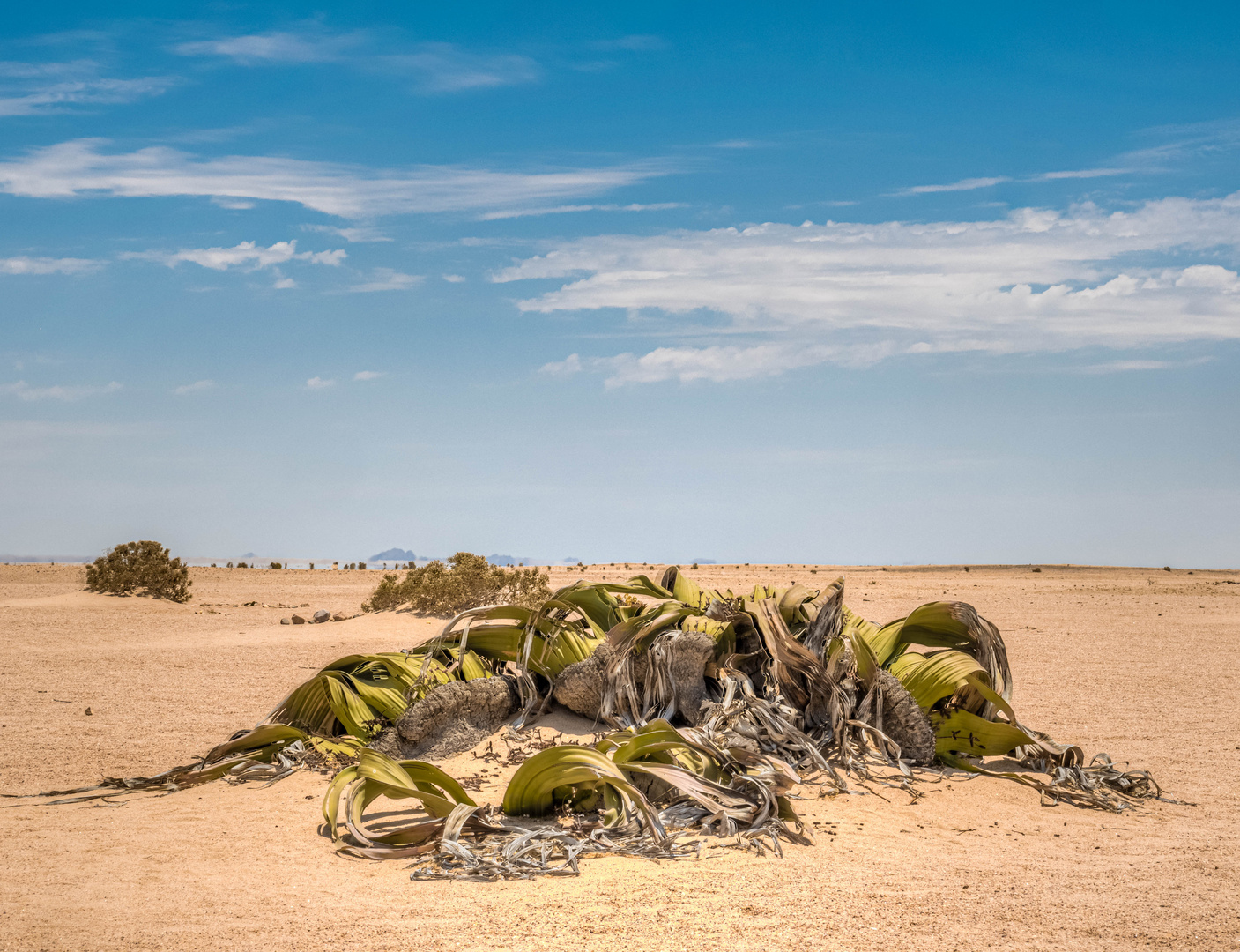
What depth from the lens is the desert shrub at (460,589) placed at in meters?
18.0

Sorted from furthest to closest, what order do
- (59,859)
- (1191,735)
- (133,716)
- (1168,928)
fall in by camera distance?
1. (133,716)
2. (1191,735)
3. (59,859)
4. (1168,928)

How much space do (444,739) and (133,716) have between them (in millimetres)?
4971

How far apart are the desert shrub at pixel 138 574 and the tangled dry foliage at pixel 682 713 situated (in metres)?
17.1

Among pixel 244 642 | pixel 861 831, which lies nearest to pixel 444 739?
pixel 861 831

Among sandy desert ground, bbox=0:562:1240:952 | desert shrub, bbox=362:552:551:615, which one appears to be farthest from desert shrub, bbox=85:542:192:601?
sandy desert ground, bbox=0:562:1240:952

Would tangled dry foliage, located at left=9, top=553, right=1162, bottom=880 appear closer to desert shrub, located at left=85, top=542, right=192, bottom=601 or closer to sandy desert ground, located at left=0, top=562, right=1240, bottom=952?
sandy desert ground, located at left=0, top=562, right=1240, bottom=952

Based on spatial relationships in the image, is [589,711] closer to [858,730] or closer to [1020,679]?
[858,730]

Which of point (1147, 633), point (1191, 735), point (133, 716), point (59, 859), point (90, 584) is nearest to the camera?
point (59, 859)

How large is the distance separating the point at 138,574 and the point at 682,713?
19.7 metres

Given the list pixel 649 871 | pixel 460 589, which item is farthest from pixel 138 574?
pixel 649 871

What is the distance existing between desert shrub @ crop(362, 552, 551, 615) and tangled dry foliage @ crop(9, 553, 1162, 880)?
9.94 metres

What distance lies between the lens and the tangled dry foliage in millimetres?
5547

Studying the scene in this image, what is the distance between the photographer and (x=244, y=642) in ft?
50.8

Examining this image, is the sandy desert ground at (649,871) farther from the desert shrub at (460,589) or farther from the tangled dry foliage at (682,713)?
the desert shrub at (460,589)
